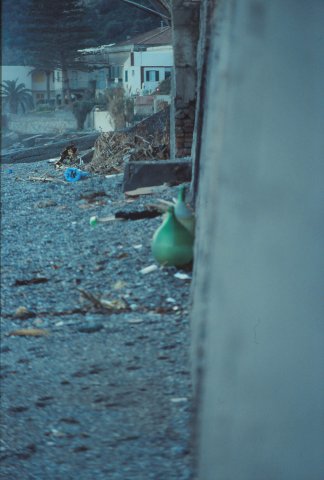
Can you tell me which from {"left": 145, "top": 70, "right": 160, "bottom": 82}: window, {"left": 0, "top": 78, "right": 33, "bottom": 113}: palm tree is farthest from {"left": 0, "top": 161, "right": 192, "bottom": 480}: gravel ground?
{"left": 145, "top": 70, "right": 160, "bottom": 82}: window

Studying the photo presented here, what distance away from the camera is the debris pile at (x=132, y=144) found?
335 inches

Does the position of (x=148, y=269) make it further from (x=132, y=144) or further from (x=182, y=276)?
(x=132, y=144)

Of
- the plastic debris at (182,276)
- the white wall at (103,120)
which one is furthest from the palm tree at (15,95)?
the white wall at (103,120)

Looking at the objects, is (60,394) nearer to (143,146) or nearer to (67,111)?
(67,111)

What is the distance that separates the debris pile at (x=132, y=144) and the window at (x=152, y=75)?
1143mm

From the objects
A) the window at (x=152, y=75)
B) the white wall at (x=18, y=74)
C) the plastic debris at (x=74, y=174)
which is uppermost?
the window at (x=152, y=75)

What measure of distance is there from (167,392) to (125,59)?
3973 millimetres

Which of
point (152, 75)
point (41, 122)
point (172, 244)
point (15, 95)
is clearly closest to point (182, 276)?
point (172, 244)

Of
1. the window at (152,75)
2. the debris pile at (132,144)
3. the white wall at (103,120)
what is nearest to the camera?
the window at (152,75)

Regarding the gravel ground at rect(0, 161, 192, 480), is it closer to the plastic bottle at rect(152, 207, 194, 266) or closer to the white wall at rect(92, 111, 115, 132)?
the plastic bottle at rect(152, 207, 194, 266)

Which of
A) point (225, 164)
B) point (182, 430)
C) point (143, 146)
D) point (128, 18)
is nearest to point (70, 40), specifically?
point (128, 18)

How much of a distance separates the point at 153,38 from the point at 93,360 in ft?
13.6

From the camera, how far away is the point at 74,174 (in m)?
8.42

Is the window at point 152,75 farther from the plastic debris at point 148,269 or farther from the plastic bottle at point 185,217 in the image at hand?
the plastic debris at point 148,269
